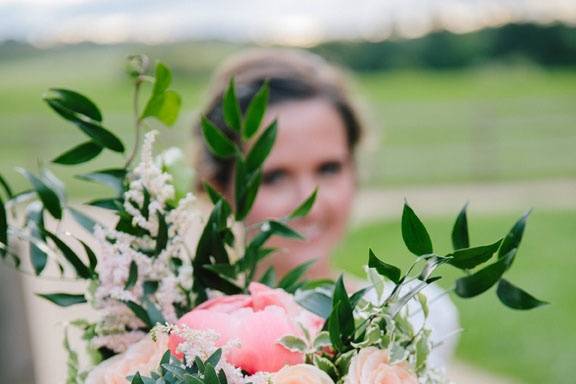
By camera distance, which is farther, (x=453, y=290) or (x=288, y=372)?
(x=453, y=290)

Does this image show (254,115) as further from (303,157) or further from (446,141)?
(446,141)

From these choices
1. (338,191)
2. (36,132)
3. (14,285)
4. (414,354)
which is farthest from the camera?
(36,132)

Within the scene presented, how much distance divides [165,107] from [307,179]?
123 centimetres

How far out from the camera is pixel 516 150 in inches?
513

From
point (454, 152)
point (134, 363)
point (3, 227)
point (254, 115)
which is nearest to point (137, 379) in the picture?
point (134, 363)

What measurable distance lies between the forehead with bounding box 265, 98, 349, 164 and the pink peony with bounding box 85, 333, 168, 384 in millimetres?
1338

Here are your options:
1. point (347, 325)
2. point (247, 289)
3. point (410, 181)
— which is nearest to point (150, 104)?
point (247, 289)

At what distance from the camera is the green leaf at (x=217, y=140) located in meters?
0.99

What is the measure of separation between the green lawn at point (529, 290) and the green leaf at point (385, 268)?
3007mm

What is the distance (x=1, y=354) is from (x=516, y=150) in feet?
36.5

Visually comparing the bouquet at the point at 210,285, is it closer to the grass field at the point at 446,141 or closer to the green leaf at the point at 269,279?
the green leaf at the point at 269,279

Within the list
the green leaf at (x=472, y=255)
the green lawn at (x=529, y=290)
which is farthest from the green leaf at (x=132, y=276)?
the green lawn at (x=529, y=290)

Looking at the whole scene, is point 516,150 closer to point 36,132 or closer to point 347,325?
point 36,132

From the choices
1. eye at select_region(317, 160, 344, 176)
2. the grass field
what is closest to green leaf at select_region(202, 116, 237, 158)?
eye at select_region(317, 160, 344, 176)
